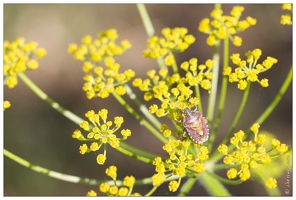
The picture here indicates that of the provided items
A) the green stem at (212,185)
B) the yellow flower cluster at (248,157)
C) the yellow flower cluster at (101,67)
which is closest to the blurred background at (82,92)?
the green stem at (212,185)

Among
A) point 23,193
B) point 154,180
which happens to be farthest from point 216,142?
point 154,180

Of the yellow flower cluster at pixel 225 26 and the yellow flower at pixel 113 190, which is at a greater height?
the yellow flower cluster at pixel 225 26

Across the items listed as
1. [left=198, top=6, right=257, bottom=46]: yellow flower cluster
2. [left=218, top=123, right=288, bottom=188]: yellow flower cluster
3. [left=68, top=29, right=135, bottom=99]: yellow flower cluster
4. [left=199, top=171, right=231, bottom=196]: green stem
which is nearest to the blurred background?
[left=199, top=171, right=231, bottom=196]: green stem

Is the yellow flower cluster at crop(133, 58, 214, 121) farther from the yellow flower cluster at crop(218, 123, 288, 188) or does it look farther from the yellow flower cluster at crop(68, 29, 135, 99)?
the yellow flower cluster at crop(218, 123, 288, 188)

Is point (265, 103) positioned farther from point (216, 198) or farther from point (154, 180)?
point (154, 180)

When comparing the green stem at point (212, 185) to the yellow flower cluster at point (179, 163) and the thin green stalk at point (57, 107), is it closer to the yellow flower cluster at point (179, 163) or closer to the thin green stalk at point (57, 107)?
the yellow flower cluster at point (179, 163)

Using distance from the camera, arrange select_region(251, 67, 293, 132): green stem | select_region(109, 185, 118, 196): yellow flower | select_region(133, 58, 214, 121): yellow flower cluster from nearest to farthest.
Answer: select_region(109, 185, 118, 196): yellow flower < select_region(133, 58, 214, 121): yellow flower cluster < select_region(251, 67, 293, 132): green stem
